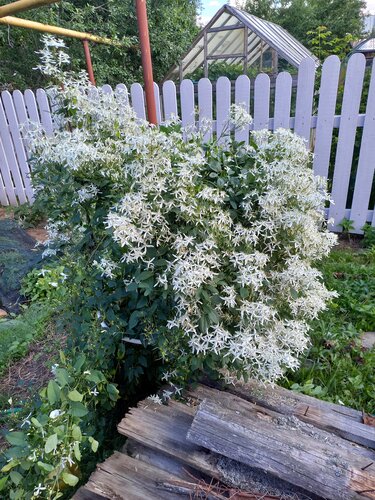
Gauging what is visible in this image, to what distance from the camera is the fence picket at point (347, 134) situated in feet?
9.68

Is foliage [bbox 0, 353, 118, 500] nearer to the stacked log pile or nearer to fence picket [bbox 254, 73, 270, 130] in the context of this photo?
the stacked log pile

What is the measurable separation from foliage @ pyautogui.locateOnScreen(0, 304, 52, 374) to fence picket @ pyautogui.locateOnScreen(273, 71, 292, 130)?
271 centimetres

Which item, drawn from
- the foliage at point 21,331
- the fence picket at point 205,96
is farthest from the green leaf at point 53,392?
the fence picket at point 205,96

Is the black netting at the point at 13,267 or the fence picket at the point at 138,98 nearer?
the black netting at the point at 13,267

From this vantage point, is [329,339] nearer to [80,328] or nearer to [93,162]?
[80,328]

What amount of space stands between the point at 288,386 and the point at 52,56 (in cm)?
192

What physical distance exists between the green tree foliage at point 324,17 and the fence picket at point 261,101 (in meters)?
14.9

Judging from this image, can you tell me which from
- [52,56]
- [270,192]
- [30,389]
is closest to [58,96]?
[52,56]

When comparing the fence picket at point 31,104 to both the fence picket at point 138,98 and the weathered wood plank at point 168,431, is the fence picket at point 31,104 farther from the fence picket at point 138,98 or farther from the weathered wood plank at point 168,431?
the weathered wood plank at point 168,431

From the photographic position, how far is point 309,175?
1646mm

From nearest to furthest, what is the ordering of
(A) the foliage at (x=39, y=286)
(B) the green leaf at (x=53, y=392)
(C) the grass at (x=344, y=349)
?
1. (B) the green leaf at (x=53, y=392)
2. (C) the grass at (x=344, y=349)
3. (A) the foliage at (x=39, y=286)

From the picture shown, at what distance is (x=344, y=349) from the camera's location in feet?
6.61

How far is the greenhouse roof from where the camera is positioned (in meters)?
8.20

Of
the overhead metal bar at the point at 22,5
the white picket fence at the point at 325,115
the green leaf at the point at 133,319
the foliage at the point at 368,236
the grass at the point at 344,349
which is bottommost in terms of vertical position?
the grass at the point at 344,349
